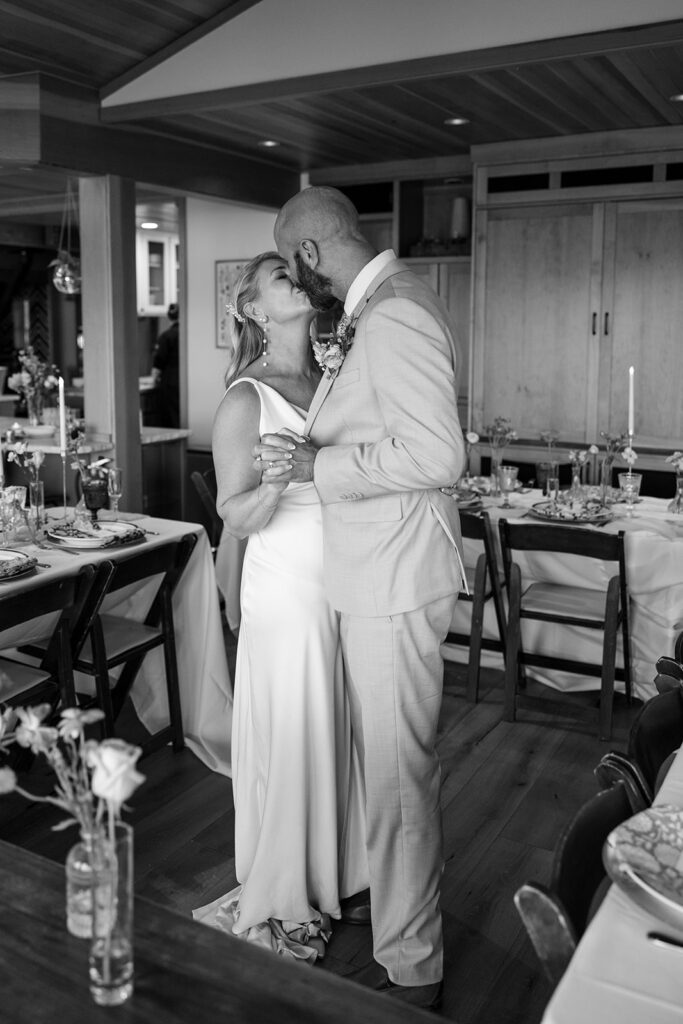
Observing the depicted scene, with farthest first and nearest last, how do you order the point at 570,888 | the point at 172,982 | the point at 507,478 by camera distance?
the point at 507,478 < the point at 570,888 < the point at 172,982

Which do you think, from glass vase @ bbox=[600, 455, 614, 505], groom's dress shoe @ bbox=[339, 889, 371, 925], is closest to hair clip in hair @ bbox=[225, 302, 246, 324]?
groom's dress shoe @ bbox=[339, 889, 371, 925]

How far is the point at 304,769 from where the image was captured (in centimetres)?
254

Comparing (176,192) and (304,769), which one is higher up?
(176,192)

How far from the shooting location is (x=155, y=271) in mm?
11164

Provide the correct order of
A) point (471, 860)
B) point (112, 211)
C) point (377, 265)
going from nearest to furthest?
point (377, 265)
point (471, 860)
point (112, 211)

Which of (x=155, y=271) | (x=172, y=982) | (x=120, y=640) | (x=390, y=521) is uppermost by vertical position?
(x=155, y=271)

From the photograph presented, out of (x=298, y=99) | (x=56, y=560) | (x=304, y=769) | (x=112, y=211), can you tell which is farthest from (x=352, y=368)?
(x=112, y=211)

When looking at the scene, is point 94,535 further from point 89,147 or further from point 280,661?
point 89,147

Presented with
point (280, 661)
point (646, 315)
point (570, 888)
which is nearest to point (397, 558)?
point (280, 661)

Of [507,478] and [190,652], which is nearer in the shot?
[190,652]

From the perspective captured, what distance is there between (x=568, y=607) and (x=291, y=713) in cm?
188

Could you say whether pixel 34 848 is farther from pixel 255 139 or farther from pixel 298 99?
Answer: pixel 255 139

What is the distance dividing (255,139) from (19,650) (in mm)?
3954

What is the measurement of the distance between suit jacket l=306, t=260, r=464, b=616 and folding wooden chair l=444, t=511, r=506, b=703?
191 centimetres
